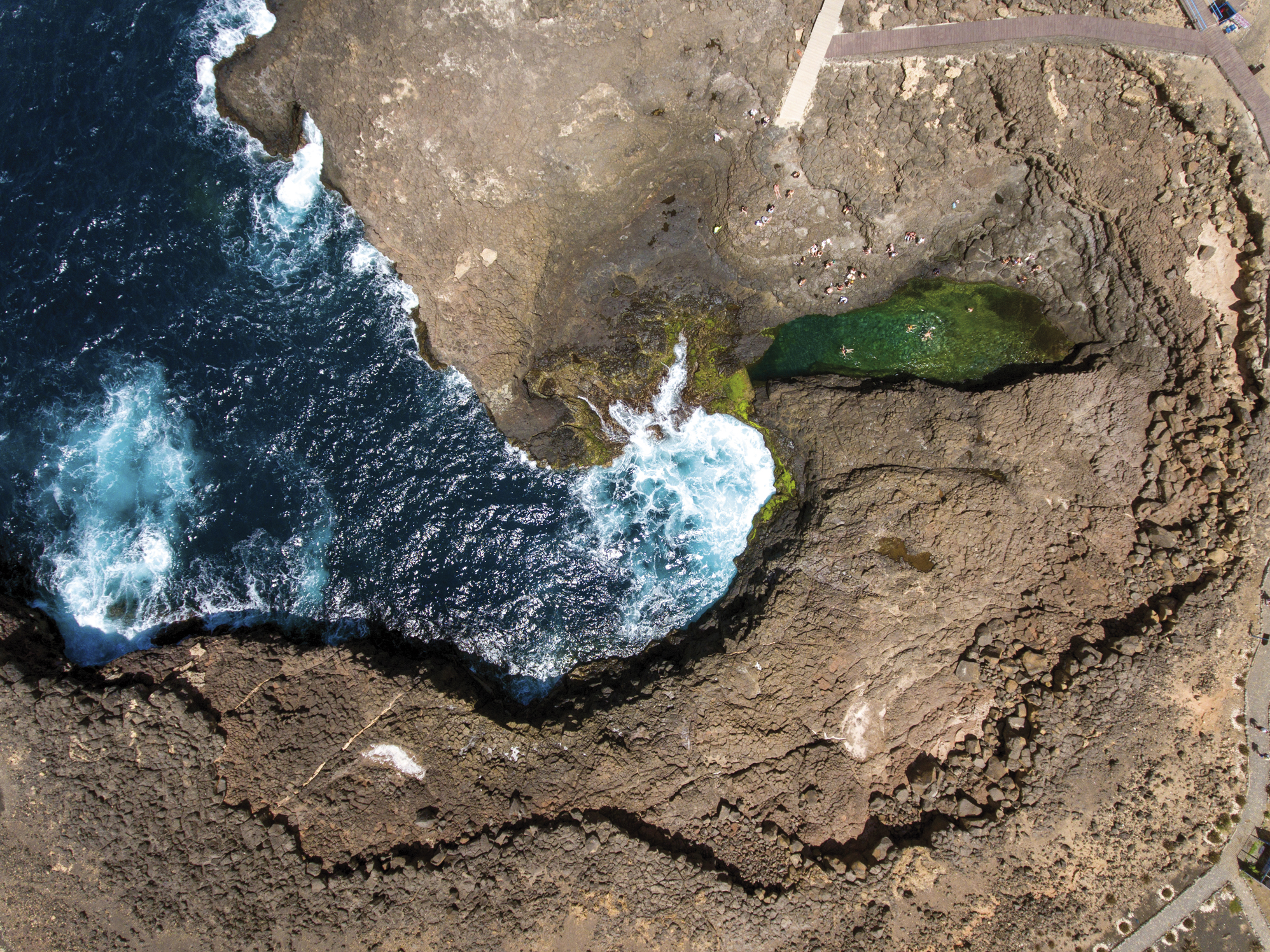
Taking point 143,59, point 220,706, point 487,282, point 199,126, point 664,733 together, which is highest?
point 143,59

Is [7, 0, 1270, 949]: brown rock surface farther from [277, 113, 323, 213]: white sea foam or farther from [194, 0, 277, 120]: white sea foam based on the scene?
[277, 113, 323, 213]: white sea foam

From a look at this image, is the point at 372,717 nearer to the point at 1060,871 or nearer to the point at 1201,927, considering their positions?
the point at 1060,871

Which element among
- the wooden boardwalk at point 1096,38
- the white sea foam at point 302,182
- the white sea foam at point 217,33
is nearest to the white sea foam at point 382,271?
the white sea foam at point 302,182

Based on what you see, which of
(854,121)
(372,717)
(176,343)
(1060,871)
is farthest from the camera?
(176,343)

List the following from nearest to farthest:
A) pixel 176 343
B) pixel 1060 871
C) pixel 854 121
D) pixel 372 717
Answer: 1. pixel 1060 871
2. pixel 372 717
3. pixel 854 121
4. pixel 176 343

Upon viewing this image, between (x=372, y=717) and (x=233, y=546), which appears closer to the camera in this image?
(x=372, y=717)

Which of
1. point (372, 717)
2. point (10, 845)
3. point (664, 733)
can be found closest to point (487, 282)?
point (372, 717)

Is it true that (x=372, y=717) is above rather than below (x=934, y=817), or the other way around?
below
